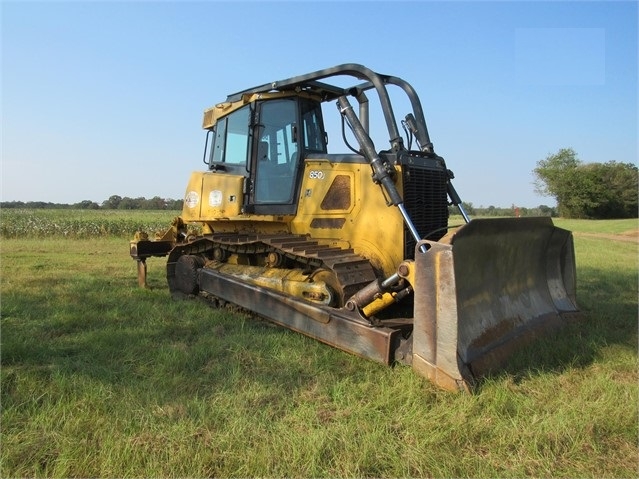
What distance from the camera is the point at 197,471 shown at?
245 cm

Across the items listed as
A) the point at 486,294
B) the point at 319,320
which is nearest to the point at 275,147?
the point at 319,320

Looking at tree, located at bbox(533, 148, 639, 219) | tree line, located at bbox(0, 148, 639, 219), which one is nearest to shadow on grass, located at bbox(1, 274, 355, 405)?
tree line, located at bbox(0, 148, 639, 219)

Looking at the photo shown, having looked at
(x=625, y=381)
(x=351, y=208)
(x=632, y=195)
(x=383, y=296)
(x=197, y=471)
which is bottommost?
(x=197, y=471)

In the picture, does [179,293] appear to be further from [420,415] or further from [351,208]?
[420,415]

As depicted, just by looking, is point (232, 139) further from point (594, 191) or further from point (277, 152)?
point (594, 191)

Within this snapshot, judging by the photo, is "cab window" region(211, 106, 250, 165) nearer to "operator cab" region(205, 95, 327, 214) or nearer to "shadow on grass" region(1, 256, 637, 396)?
"operator cab" region(205, 95, 327, 214)

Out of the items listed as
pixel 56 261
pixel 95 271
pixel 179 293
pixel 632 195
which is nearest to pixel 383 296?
pixel 179 293

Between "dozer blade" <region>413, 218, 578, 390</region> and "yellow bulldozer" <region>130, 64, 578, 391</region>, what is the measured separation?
0.6 inches

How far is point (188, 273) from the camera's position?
21.9 ft

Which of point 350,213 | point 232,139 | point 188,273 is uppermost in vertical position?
point 232,139

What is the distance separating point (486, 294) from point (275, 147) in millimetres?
3170

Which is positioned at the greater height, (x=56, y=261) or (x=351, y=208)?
(x=351, y=208)

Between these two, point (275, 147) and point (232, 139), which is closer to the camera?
point (275, 147)

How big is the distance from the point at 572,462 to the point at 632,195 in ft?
182
